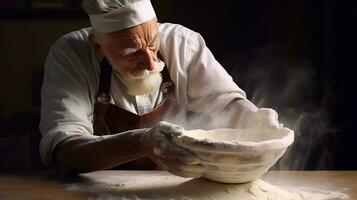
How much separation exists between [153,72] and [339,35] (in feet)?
4.28

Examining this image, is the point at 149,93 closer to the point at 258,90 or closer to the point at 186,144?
the point at 186,144

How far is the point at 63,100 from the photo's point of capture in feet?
6.65

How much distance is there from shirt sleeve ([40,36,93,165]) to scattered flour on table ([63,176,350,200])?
8.6 inches

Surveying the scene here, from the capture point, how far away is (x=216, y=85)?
2201 millimetres

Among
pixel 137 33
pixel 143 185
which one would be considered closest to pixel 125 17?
pixel 137 33

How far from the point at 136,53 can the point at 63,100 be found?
265 mm

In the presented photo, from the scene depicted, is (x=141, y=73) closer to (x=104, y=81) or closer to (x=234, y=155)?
(x=104, y=81)

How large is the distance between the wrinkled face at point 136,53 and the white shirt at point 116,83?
0.26 ft

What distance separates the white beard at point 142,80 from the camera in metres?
2.08

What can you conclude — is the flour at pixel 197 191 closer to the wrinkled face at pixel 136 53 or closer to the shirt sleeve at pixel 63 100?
the shirt sleeve at pixel 63 100

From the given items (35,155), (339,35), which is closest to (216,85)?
(339,35)

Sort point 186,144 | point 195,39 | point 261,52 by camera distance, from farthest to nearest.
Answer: point 261,52
point 195,39
point 186,144

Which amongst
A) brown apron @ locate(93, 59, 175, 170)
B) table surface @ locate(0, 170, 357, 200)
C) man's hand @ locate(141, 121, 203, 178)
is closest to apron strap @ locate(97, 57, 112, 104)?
brown apron @ locate(93, 59, 175, 170)

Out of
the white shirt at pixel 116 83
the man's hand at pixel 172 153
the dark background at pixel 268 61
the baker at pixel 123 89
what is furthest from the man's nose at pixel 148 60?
the dark background at pixel 268 61
